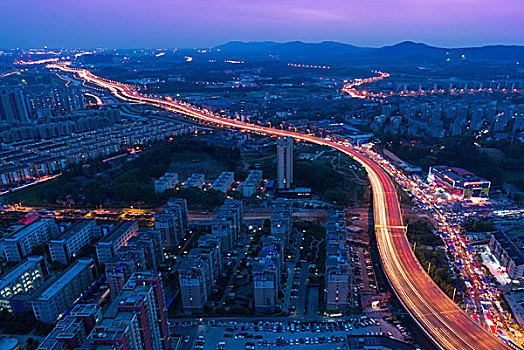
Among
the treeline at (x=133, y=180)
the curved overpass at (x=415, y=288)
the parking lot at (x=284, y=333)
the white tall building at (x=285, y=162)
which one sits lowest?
the parking lot at (x=284, y=333)

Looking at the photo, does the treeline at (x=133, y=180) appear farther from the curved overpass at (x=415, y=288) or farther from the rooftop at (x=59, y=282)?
the curved overpass at (x=415, y=288)

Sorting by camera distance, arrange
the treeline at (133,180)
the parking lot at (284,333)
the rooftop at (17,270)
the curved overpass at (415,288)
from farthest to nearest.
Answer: the treeline at (133,180), the rooftop at (17,270), the parking lot at (284,333), the curved overpass at (415,288)

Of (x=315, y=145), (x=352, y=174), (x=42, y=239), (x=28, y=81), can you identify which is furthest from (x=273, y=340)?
(x=28, y=81)

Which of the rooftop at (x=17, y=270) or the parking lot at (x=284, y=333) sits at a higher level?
the rooftop at (x=17, y=270)

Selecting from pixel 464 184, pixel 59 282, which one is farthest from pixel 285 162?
pixel 59 282

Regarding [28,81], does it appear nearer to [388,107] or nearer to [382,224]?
[388,107]

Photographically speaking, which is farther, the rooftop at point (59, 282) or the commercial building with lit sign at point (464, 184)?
the commercial building with lit sign at point (464, 184)

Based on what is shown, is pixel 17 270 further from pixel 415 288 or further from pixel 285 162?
pixel 415 288

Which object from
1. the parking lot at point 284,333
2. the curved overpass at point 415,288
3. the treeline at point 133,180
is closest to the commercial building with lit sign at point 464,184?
the curved overpass at point 415,288

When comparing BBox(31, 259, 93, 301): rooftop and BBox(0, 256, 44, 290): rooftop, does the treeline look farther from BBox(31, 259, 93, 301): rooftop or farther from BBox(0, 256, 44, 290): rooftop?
BBox(31, 259, 93, 301): rooftop
